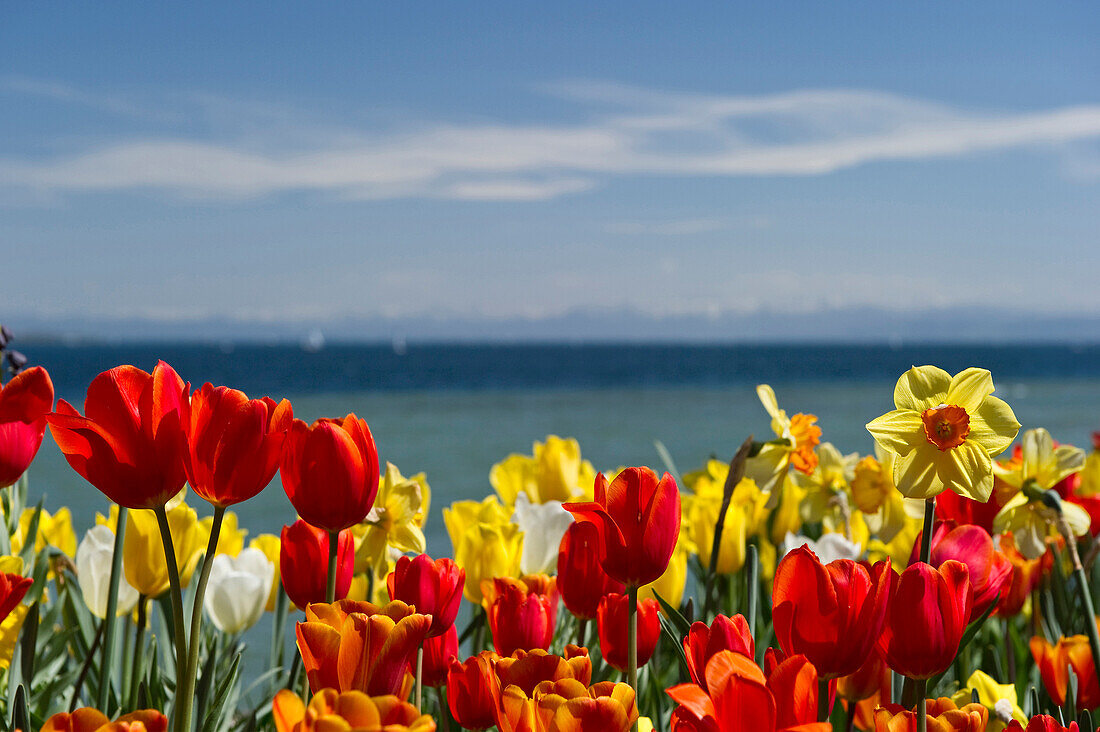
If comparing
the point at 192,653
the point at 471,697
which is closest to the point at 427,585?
the point at 471,697

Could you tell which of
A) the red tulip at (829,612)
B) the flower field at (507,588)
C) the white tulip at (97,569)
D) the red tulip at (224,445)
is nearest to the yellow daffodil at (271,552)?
the flower field at (507,588)

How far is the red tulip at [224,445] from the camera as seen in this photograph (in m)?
0.72

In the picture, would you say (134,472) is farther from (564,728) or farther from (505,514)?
(505,514)

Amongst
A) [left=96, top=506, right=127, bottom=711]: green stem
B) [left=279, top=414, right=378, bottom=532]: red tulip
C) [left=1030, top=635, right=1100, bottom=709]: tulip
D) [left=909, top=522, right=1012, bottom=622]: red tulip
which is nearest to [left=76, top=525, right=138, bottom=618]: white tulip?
[left=96, top=506, right=127, bottom=711]: green stem

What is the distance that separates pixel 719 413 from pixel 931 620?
741 inches

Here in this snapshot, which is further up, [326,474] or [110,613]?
[326,474]

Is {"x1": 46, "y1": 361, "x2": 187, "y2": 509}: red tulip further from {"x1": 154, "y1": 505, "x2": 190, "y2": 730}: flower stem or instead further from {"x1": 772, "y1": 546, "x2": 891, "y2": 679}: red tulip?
{"x1": 772, "y1": 546, "x2": 891, "y2": 679}: red tulip

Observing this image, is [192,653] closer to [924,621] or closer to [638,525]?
[638,525]

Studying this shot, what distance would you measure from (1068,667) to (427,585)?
0.73 meters

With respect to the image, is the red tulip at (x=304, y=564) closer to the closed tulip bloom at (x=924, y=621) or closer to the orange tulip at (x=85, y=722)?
the orange tulip at (x=85, y=722)

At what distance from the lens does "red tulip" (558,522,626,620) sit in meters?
0.98

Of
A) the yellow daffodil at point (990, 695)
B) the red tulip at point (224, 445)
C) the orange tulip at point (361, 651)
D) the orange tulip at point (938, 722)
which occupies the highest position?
the red tulip at point (224, 445)

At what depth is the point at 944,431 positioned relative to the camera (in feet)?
2.88

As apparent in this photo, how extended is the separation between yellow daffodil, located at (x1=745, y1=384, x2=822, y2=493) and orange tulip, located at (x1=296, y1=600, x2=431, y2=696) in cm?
83
